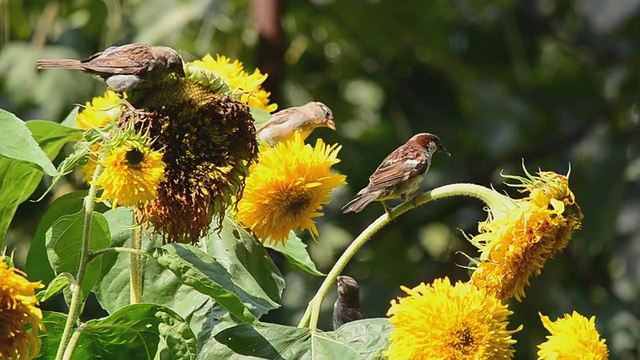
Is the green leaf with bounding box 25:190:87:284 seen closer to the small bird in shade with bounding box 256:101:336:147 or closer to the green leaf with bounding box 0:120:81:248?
the green leaf with bounding box 0:120:81:248

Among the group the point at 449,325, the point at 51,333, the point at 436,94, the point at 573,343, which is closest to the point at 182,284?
the point at 51,333

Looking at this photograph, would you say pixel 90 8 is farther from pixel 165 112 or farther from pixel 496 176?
pixel 165 112

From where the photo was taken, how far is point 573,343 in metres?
1.30

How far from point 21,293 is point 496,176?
4.43m

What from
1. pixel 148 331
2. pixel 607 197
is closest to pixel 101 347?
pixel 148 331

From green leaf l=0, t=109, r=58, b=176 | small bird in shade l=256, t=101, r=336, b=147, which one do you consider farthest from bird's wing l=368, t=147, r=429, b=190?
green leaf l=0, t=109, r=58, b=176

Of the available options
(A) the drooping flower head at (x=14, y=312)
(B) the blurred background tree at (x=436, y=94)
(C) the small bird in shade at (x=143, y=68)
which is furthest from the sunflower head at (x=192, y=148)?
(B) the blurred background tree at (x=436, y=94)

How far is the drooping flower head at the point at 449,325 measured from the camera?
1.25 metres

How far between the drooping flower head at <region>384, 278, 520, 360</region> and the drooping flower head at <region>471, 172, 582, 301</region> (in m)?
0.03

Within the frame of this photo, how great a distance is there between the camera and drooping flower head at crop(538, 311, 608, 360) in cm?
130

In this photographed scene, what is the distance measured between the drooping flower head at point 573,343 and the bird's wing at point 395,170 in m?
0.36

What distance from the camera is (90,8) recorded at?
453cm

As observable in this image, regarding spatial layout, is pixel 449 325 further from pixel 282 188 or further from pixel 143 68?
pixel 143 68

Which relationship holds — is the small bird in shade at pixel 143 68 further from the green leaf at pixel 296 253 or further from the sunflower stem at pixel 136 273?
the green leaf at pixel 296 253
